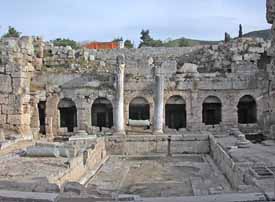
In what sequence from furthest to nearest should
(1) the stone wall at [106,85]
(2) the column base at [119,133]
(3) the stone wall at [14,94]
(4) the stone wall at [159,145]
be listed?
(1) the stone wall at [106,85] < (3) the stone wall at [14,94] < (2) the column base at [119,133] < (4) the stone wall at [159,145]

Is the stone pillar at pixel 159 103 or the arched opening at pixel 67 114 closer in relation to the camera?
the stone pillar at pixel 159 103

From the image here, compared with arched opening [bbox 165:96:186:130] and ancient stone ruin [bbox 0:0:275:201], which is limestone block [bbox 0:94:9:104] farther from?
arched opening [bbox 165:96:186:130]

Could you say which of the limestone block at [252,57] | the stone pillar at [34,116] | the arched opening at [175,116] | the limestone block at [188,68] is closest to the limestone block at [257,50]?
the limestone block at [252,57]

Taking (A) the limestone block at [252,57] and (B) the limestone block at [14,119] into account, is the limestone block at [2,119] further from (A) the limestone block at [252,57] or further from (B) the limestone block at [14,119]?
(A) the limestone block at [252,57]

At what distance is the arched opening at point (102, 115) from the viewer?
32938mm

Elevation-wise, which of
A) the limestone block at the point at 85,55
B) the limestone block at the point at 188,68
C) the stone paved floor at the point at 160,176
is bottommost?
the stone paved floor at the point at 160,176

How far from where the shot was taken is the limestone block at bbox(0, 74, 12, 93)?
2947 cm

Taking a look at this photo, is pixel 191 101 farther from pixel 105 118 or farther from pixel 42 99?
pixel 42 99

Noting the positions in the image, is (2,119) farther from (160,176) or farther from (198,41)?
(198,41)

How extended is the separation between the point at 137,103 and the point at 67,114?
206 inches

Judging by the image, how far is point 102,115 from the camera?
33188 mm

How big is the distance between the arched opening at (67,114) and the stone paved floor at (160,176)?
28.3 ft

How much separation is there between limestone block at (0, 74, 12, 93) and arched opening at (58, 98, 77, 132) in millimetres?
3903

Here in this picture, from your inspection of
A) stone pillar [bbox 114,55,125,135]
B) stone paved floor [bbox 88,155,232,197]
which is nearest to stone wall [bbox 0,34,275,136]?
stone pillar [bbox 114,55,125,135]
